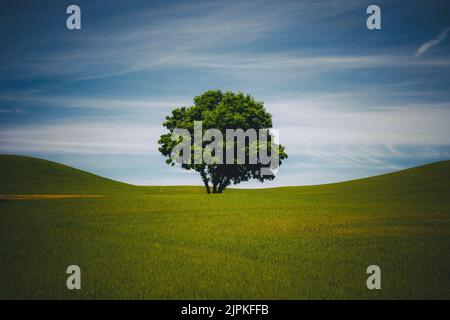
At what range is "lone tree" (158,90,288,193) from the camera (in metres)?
56.8

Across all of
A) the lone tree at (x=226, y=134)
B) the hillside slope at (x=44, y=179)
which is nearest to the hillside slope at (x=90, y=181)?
the hillside slope at (x=44, y=179)

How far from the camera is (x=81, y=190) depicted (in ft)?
283

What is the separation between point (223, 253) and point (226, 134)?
39190 millimetres

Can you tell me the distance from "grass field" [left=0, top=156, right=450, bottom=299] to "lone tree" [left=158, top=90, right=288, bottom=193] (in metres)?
20.3

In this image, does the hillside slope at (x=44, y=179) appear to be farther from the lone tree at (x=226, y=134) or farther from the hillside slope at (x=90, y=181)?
the lone tree at (x=226, y=134)

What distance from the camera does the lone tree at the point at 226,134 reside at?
56.8 m

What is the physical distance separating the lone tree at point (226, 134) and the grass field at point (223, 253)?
20.3 metres

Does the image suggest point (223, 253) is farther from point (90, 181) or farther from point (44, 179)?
point (90, 181)

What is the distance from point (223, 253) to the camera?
18.0 meters

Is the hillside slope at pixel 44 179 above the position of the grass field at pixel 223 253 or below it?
above

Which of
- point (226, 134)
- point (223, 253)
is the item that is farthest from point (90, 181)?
point (223, 253)

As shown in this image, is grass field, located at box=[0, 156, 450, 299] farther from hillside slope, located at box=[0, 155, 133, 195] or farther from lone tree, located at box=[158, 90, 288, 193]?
hillside slope, located at box=[0, 155, 133, 195]

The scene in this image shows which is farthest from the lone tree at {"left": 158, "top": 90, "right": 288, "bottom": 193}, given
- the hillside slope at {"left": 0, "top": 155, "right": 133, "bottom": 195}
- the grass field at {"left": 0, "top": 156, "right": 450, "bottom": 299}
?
the hillside slope at {"left": 0, "top": 155, "right": 133, "bottom": 195}
